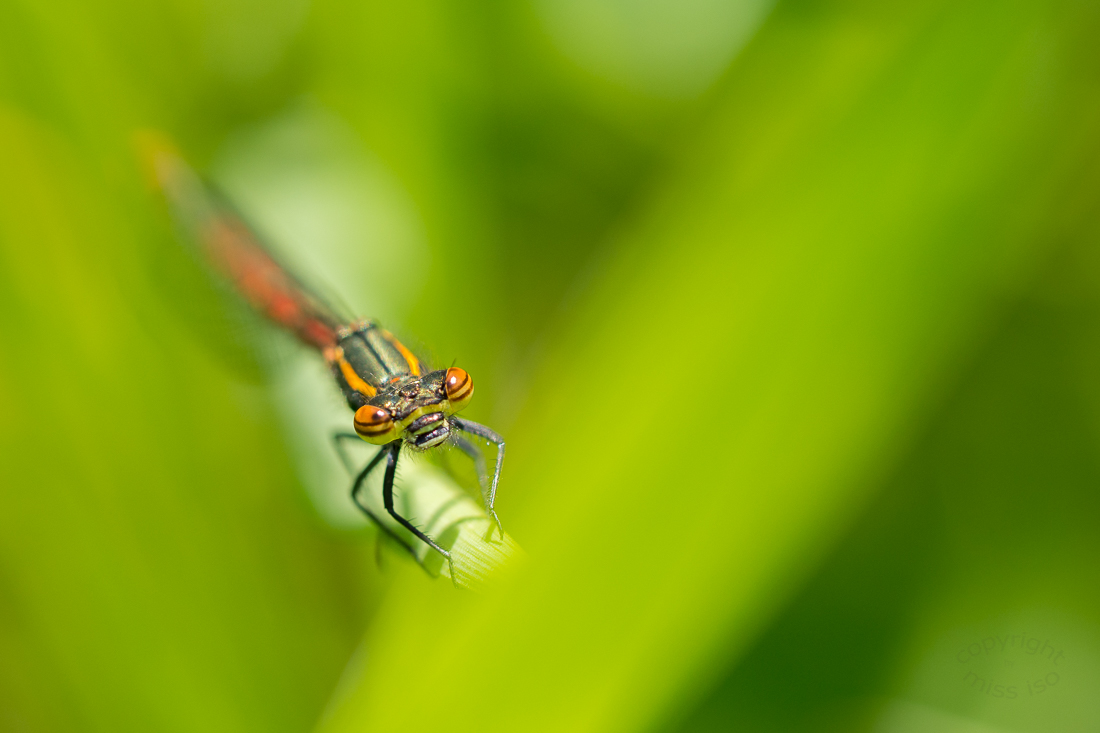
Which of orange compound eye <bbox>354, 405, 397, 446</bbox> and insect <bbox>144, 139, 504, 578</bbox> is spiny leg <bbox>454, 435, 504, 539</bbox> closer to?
insect <bbox>144, 139, 504, 578</bbox>

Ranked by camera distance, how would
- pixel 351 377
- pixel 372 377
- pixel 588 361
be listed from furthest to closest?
pixel 588 361, pixel 351 377, pixel 372 377

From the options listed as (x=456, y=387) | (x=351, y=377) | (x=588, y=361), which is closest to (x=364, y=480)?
(x=351, y=377)

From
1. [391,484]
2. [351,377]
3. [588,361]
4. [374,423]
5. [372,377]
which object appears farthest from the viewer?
[588,361]

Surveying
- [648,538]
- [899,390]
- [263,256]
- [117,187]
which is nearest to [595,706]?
[648,538]

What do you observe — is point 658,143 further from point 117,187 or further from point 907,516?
point 117,187

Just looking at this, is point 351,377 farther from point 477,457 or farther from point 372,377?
point 477,457

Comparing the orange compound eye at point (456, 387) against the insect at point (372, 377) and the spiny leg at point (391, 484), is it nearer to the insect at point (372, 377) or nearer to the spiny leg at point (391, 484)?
the insect at point (372, 377)
